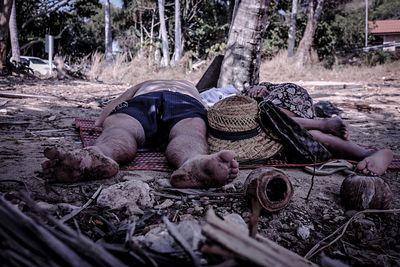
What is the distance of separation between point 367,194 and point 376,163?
677mm

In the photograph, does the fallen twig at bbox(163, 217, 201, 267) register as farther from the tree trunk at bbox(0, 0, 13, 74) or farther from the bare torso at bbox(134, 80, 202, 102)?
the tree trunk at bbox(0, 0, 13, 74)

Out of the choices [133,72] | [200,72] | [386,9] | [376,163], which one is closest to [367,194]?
[376,163]

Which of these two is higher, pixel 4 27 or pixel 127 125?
pixel 4 27

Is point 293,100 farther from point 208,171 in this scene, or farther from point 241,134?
point 208,171

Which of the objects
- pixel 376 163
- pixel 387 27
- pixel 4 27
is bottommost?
pixel 376 163

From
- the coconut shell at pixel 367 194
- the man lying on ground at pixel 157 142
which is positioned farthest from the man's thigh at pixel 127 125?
the coconut shell at pixel 367 194

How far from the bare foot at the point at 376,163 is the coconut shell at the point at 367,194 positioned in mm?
487

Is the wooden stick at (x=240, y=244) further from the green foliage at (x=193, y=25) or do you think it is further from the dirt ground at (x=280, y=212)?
the green foliage at (x=193, y=25)

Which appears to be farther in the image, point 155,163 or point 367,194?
point 155,163

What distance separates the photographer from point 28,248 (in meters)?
0.67

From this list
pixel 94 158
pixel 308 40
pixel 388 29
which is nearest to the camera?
pixel 94 158

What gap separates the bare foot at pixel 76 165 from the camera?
66.9 inches

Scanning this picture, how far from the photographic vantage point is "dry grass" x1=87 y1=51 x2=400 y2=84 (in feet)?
34.8

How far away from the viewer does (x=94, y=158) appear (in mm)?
1787
